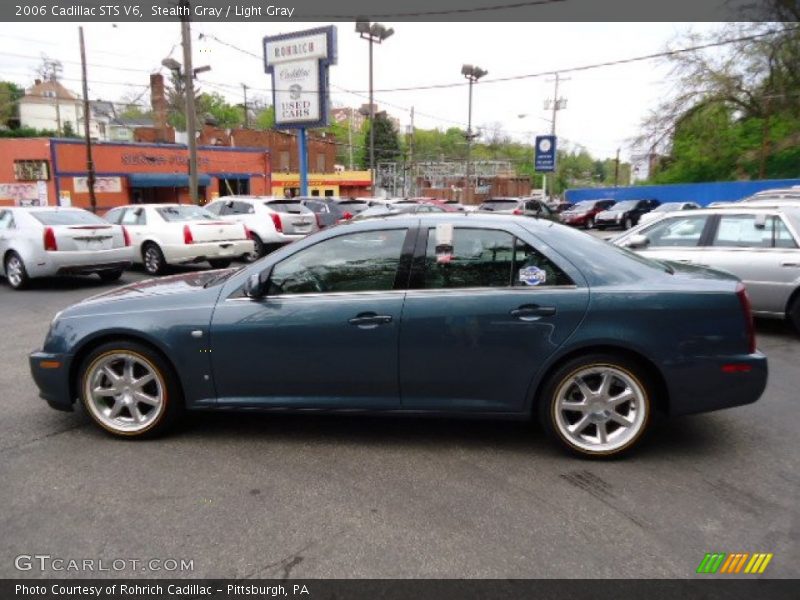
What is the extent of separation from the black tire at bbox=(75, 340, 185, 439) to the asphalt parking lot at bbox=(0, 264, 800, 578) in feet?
0.37

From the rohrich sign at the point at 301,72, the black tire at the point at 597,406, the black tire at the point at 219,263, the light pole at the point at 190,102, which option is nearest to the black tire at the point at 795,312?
the black tire at the point at 597,406

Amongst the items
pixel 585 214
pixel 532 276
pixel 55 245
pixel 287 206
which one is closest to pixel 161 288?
pixel 532 276

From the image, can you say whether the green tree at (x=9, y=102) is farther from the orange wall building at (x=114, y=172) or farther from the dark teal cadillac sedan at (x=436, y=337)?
the dark teal cadillac sedan at (x=436, y=337)

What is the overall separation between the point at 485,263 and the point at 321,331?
1.14m

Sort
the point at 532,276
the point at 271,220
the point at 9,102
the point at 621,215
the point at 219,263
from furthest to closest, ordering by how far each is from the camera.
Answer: the point at 9,102, the point at 621,215, the point at 271,220, the point at 219,263, the point at 532,276

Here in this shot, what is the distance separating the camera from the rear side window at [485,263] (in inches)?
145

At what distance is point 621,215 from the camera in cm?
2848

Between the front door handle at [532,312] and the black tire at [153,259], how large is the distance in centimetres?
992

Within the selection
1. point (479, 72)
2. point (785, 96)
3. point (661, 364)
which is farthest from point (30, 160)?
point (785, 96)

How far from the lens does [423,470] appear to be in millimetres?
3537

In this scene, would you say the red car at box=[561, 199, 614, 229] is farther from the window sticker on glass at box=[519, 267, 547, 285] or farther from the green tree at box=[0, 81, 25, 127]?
the green tree at box=[0, 81, 25, 127]

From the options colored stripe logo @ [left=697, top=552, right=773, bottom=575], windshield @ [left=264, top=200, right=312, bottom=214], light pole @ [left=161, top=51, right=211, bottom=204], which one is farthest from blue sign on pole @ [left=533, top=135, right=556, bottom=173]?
colored stripe logo @ [left=697, top=552, right=773, bottom=575]
